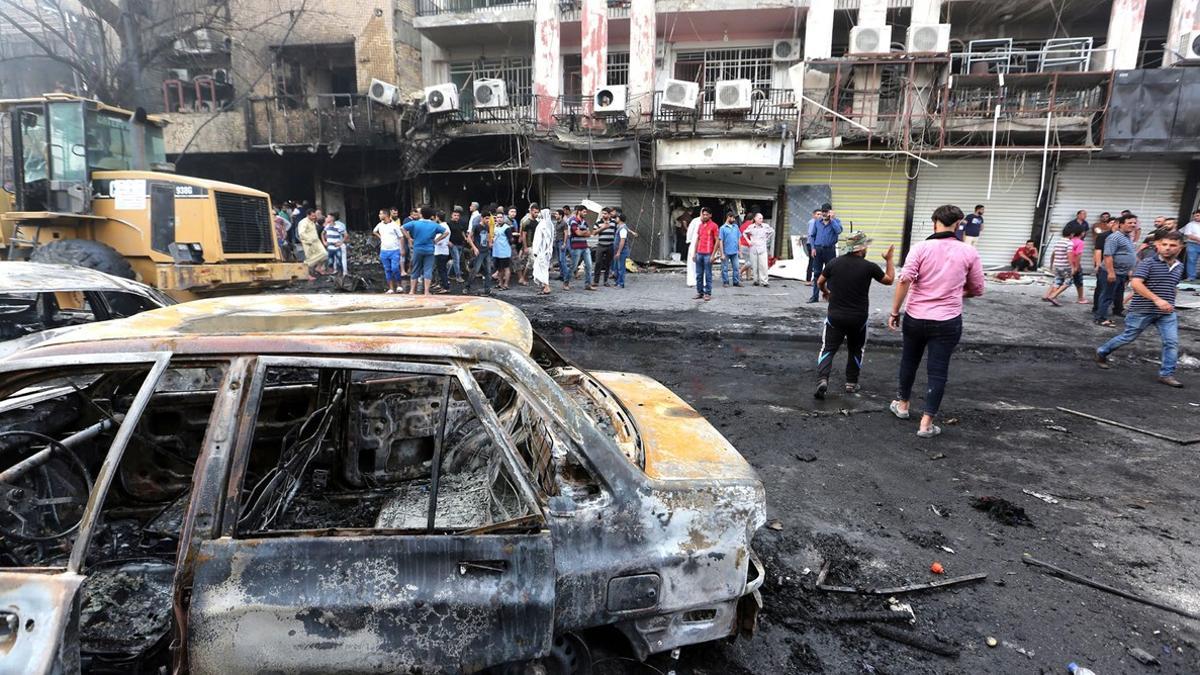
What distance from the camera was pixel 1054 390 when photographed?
6367mm

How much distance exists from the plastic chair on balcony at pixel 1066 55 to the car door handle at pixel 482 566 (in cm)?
1784

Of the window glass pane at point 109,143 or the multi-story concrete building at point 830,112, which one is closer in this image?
the window glass pane at point 109,143

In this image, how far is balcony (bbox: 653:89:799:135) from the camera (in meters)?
15.8

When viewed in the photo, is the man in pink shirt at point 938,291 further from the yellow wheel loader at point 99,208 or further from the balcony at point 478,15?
the balcony at point 478,15

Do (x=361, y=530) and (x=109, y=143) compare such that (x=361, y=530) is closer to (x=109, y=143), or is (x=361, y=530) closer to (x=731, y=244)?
(x=109, y=143)

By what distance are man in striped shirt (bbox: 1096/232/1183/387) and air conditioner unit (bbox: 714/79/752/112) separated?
1048 cm

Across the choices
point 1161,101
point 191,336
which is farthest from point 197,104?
point 1161,101

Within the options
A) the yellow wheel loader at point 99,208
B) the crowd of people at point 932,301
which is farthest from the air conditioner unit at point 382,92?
the crowd of people at point 932,301

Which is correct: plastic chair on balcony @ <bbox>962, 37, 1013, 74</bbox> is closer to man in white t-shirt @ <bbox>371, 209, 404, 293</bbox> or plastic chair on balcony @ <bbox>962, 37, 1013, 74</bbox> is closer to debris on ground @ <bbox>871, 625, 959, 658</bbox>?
man in white t-shirt @ <bbox>371, 209, 404, 293</bbox>

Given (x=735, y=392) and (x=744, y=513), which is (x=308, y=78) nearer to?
(x=735, y=392)

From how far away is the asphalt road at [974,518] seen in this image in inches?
103

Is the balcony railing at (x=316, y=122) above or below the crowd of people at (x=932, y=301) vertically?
above

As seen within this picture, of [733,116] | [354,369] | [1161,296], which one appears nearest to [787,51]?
[733,116]

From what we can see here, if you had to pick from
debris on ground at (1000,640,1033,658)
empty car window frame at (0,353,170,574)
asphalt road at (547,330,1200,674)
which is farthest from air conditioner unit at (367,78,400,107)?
debris on ground at (1000,640,1033,658)
